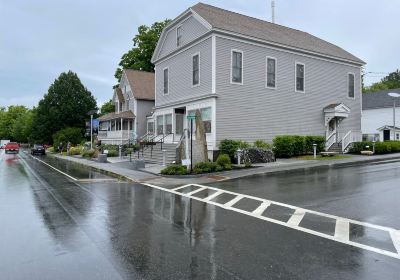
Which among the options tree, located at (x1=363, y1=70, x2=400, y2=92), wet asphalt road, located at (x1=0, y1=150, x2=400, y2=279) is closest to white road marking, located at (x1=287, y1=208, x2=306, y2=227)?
wet asphalt road, located at (x1=0, y1=150, x2=400, y2=279)

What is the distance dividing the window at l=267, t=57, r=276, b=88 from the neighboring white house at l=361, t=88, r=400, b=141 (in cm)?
2430

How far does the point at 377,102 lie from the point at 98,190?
4349 centimetres

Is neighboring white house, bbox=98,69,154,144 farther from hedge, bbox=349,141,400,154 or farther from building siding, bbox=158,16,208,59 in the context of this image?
hedge, bbox=349,141,400,154

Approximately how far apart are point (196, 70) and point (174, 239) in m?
19.2

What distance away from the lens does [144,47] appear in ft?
176

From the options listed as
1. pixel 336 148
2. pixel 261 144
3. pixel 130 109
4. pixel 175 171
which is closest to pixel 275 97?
pixel 261 144

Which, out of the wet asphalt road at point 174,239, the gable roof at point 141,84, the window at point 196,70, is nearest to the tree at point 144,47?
the gable roof at point 141,84

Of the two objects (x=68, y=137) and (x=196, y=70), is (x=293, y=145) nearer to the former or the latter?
(x=196, y=70)

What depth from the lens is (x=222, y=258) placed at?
18.5ft

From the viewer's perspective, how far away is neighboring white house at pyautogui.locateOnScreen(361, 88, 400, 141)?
4325 centimetres

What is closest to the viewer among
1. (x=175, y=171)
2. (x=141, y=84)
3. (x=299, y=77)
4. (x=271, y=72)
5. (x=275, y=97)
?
(x=175, y=171)

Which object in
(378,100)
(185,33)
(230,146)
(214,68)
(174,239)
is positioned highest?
(185,33)

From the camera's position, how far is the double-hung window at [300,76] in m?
26.9

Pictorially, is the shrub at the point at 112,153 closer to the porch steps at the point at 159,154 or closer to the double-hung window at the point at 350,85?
the porch steps at the point at 159,154
